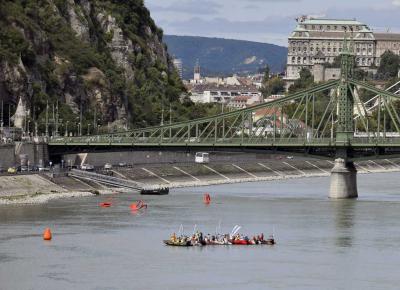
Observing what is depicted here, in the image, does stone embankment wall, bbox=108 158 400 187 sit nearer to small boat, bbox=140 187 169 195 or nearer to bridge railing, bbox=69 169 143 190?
bridge railing, bbox=69 169 143 190

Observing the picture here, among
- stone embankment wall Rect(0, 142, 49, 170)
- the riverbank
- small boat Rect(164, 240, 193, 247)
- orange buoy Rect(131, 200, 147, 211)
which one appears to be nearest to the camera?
small boat Rect(164, 240, 193, 247)

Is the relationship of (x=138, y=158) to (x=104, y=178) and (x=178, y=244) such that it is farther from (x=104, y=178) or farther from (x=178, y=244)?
(x=178, y=244)

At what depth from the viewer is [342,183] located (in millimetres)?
138375

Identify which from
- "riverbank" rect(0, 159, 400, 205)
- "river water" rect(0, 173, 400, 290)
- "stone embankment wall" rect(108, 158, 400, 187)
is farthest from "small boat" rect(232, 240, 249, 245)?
"stone embankment wall" rect(108, 158, 400, 187)

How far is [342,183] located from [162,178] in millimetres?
27088

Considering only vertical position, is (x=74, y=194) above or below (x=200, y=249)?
above

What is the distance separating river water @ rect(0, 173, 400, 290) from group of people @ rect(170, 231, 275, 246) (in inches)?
38.7

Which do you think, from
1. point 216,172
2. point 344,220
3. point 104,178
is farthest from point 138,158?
point 344,220

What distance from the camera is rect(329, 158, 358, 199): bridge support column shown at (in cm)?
13812

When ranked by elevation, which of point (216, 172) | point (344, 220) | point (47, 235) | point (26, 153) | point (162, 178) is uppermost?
point (26, 153)

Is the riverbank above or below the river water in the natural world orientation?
above

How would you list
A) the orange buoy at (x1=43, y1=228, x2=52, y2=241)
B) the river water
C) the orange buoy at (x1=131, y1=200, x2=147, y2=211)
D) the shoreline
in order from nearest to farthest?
1. the river water
2. the orange buoy at (x1=43, y1=228, x2=52, y2=241)
3. the orange buoy at (x1=131, y1=200, x2=147, y2=211)
4. the shoreline

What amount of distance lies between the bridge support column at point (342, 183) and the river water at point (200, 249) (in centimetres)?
422

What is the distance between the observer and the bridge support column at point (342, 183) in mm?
138125
